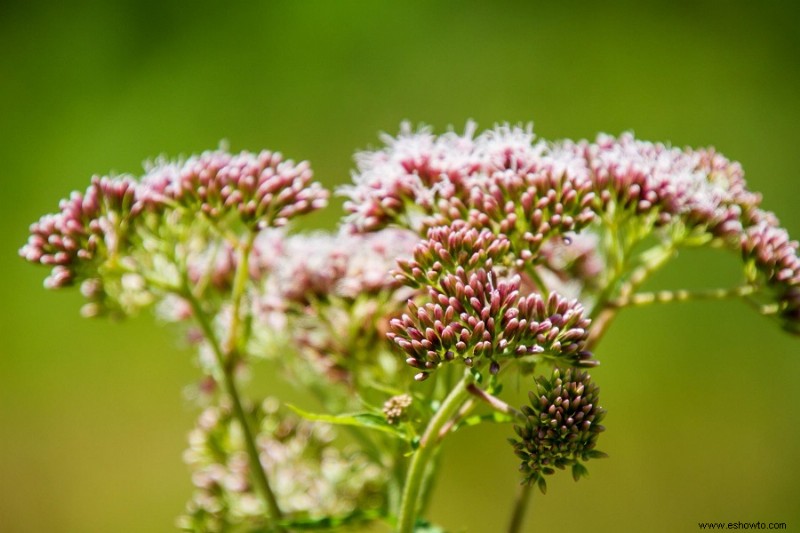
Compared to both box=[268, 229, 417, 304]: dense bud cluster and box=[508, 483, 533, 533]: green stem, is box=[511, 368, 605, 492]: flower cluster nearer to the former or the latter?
box=[508, 483, 533, 533]: green stem

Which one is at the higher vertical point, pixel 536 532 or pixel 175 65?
pixel 175 65

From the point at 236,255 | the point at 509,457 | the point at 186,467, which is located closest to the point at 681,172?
the point at 236,255

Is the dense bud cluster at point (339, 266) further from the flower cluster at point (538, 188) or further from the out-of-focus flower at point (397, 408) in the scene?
the out-of-focus flower at point (397, 408)

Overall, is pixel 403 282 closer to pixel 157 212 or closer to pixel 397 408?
pixel 397 408

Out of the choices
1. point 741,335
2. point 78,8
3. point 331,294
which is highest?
point 78,8

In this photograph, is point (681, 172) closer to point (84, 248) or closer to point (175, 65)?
point (84, 248)

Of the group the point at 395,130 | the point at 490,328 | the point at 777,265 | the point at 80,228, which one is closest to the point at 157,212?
the point at 80,228
